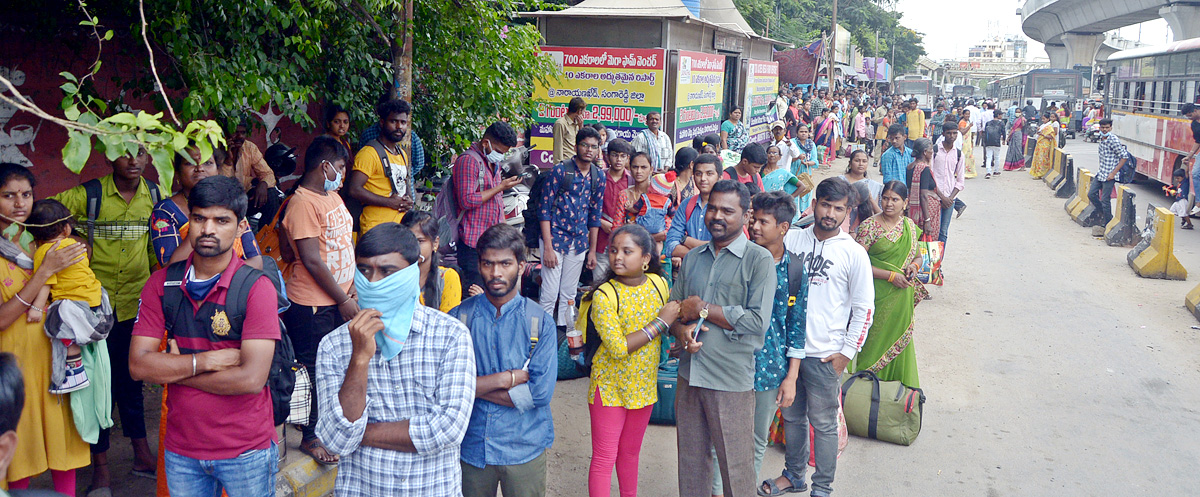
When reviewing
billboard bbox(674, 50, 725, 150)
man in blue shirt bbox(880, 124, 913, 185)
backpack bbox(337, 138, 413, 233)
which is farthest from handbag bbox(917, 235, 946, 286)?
backpack bbox(337, 138, 413, 233)

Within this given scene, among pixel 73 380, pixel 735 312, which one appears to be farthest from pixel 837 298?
pixel 73 380

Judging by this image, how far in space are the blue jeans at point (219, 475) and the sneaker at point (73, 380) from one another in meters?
0.88

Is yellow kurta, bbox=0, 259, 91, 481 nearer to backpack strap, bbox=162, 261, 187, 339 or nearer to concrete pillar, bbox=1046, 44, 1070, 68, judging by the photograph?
backpack strap, bbox=162, 261, 187, 339

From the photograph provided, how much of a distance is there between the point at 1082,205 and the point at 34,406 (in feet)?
49.4

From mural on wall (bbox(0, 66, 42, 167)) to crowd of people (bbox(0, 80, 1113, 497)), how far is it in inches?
56.6

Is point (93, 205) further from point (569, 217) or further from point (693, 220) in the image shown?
point (693, 220)

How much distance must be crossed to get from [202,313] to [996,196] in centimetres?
1734

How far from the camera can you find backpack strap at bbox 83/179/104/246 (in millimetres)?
4176

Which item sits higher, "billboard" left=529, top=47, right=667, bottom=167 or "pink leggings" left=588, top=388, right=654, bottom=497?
"billboard" left=529, top=47, right=667, bottom=167

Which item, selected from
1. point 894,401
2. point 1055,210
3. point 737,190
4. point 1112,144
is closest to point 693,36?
point 1112,144

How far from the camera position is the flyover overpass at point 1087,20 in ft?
116

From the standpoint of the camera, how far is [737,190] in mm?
3879

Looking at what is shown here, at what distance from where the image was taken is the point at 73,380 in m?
3.60

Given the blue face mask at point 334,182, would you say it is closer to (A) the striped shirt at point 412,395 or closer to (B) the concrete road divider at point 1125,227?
(A) the striped shirt at point 412,395
